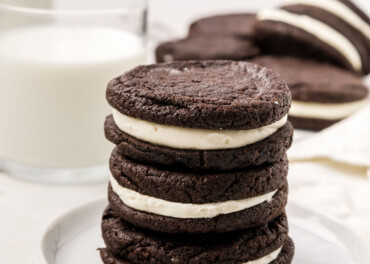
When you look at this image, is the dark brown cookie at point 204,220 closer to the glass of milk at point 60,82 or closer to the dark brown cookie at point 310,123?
the glass of milk at point 60,82

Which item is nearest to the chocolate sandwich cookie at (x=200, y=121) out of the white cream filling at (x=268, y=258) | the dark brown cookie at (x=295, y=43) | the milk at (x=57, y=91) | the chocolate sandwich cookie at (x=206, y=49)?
the white cream filling at (x=268, y=258)

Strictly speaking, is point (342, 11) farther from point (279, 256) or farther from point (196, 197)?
point (196, 197)

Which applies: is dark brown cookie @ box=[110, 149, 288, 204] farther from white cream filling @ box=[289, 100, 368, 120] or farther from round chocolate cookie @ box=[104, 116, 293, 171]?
white cream filling @ box=[289, 100, 368, 120]

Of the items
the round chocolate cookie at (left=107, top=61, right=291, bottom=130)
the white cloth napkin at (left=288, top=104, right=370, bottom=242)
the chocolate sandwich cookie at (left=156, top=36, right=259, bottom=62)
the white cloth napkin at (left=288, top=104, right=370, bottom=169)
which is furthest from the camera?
the chocolate sandwich cookie at (left=156, top=36, right=259, bottom=62)

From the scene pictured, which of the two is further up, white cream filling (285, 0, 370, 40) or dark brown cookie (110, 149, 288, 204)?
dark brown cookie (110, 149, 288, 204)

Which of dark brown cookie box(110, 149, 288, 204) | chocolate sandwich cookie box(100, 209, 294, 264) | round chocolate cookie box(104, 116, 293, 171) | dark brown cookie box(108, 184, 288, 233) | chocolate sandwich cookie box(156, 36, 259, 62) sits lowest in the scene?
chocolate sandwich cookie box(156, 36, 259, 62)

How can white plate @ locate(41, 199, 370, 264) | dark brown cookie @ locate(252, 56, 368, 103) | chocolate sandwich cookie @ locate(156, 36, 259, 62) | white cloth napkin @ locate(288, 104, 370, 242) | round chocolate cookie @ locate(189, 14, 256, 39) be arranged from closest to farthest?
white plate @ locate(41, 199, 370, 264), white cloth napkin @ locate(288, 104, 370, 242), dark brown cookie @ locate(252, 56, 368, 103), chocolate sandwich cookie @ locate(156, 36, 259, 62), round chocolate cookie @ locate(189, 14, 256, 39)

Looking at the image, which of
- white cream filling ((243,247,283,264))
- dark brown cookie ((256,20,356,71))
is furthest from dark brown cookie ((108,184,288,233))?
dark brown cookie ((256,20,356,71))
